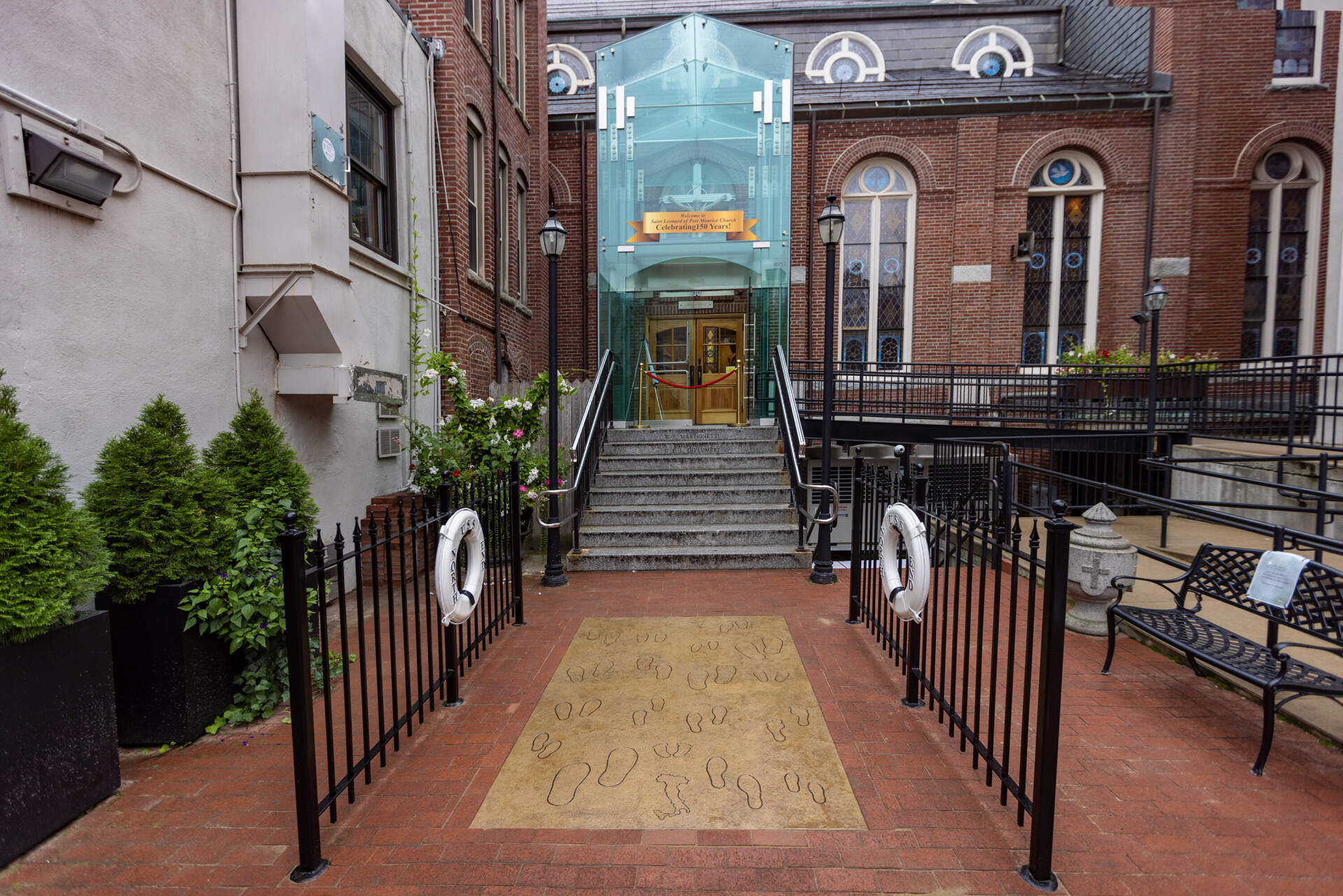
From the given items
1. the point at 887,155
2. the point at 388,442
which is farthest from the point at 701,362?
the point at 388,442

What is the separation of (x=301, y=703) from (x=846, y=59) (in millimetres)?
19118

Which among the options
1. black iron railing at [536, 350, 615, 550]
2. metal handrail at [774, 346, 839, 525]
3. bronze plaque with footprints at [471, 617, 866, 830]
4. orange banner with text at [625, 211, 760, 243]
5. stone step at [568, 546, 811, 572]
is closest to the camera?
bronze plaque with footprints at [471, 617, 866, 830]

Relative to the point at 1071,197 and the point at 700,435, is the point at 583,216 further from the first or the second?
the point at 1071,197

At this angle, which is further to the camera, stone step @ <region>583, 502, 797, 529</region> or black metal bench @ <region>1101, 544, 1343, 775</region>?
stone step @ <region>583, 502, 797, 529</region>

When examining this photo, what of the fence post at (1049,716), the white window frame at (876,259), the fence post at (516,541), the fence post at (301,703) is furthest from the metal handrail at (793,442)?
the white window frame at (876,259)

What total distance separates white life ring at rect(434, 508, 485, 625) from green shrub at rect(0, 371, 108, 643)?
1.44 metres

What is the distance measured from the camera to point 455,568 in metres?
3.77

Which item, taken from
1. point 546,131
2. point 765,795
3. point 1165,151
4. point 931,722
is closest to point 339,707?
point 765,795

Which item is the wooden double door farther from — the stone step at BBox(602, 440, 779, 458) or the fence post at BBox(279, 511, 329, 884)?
the fence post at BBox(279, 511, 329, 884)

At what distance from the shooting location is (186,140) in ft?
14.5

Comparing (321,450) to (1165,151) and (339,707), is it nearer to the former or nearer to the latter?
(339,707)

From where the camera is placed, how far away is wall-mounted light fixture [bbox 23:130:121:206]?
10.8 ft

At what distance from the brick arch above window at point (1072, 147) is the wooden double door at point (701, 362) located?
302 inches

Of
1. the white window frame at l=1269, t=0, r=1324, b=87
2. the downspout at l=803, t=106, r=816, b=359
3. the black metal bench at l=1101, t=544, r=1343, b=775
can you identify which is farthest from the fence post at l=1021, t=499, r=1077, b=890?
the white window frame at l=1269, t=0, r=1324, b=87
